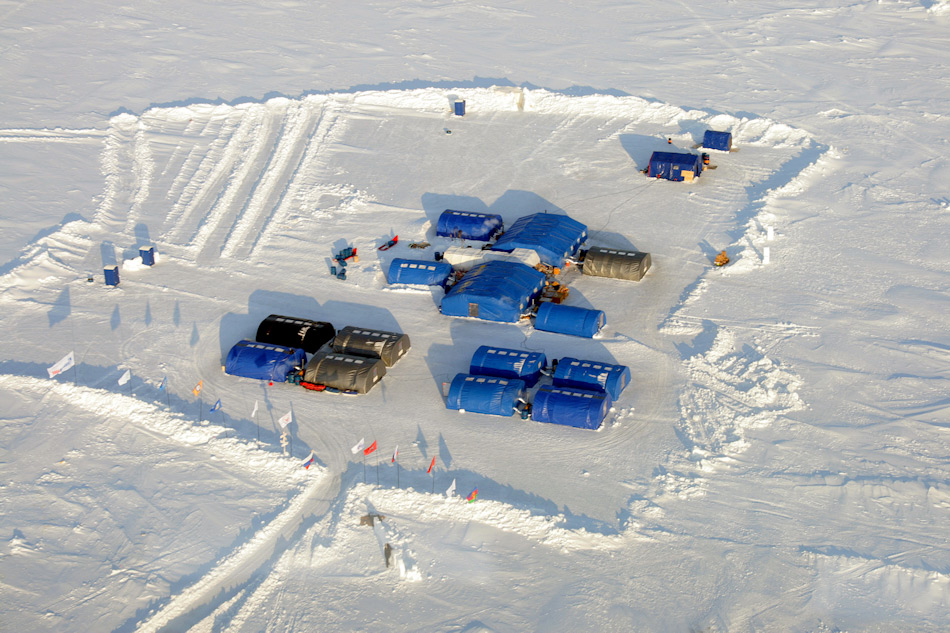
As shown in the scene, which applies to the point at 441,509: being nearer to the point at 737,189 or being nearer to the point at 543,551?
the point at 543,551

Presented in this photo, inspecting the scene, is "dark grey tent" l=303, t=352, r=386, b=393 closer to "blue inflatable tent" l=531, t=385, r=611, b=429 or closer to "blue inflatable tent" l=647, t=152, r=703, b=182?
"blue inflatable tent" l=531, t=385, r=611, b=429

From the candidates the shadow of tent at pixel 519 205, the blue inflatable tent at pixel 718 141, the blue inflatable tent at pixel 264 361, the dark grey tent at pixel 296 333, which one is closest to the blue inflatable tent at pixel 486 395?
the blue inflatable tent at pixel 264 361

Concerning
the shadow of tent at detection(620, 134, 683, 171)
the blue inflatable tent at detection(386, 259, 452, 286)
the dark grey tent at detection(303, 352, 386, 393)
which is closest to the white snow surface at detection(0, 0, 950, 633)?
the shadow of tent at detection(620, 134, 683, 171)

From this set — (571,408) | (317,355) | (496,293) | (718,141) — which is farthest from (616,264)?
(718,141)

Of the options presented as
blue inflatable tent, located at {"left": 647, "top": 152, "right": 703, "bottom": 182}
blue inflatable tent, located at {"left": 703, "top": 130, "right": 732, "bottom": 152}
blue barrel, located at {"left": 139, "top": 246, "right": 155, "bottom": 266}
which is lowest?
blue barrel, located at {"left": 139, "top": 246, "right": 155, "bottom": 266}

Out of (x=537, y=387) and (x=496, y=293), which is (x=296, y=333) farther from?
(x=537, y=387)
